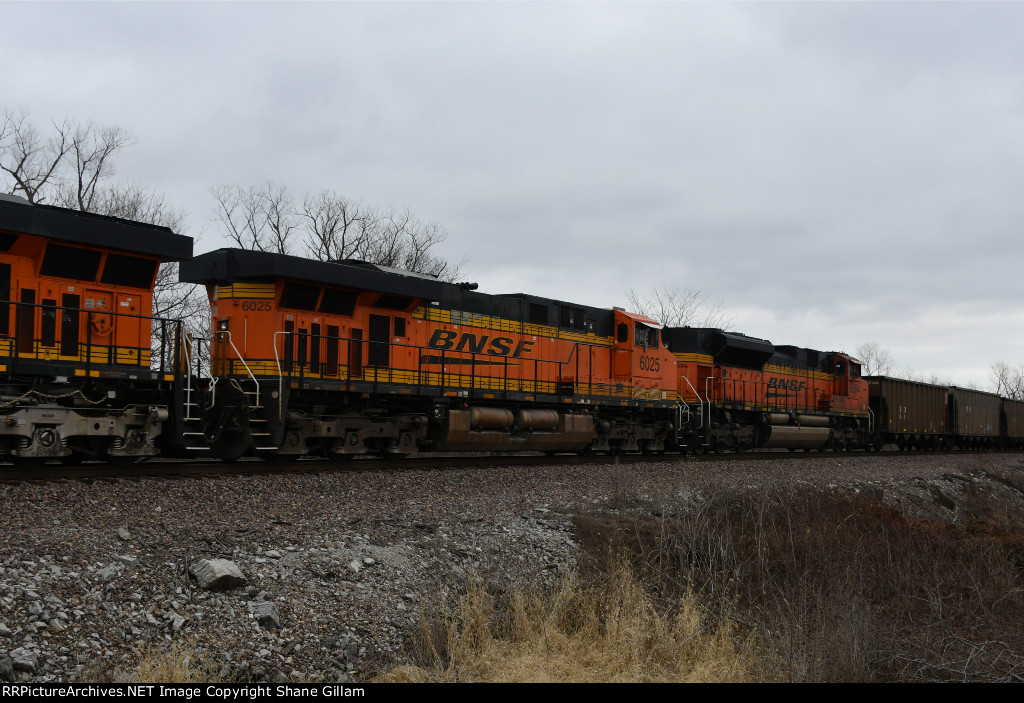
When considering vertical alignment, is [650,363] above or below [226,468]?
above

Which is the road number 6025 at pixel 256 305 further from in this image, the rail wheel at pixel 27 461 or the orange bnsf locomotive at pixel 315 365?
the rail wheel at pixel 27 461

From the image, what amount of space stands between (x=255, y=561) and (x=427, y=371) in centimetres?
900

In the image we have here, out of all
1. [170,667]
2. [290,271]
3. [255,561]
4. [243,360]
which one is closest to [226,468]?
[243,360]

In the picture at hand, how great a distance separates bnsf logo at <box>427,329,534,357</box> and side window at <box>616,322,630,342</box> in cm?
308

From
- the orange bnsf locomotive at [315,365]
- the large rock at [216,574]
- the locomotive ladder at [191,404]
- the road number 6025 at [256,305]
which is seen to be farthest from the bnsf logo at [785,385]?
the large rock at [216,574]

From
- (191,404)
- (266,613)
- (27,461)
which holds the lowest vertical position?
(266,613)

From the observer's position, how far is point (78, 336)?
1138 centimetres

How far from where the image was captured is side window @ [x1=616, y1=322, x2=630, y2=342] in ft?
67.3

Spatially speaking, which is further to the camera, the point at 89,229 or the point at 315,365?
the point at 315,365

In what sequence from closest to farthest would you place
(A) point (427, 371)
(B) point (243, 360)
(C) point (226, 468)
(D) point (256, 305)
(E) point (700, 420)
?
(C) point (226, 468)
(B) point (243, 360)
(D) point (256, 305)
(A) point (427, 371)
(E) point (700, 420)

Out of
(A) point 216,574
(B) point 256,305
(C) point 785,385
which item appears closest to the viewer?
(A) point 216,574

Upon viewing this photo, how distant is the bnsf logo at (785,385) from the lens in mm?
26377

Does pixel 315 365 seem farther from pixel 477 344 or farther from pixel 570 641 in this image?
pixel 570 641
